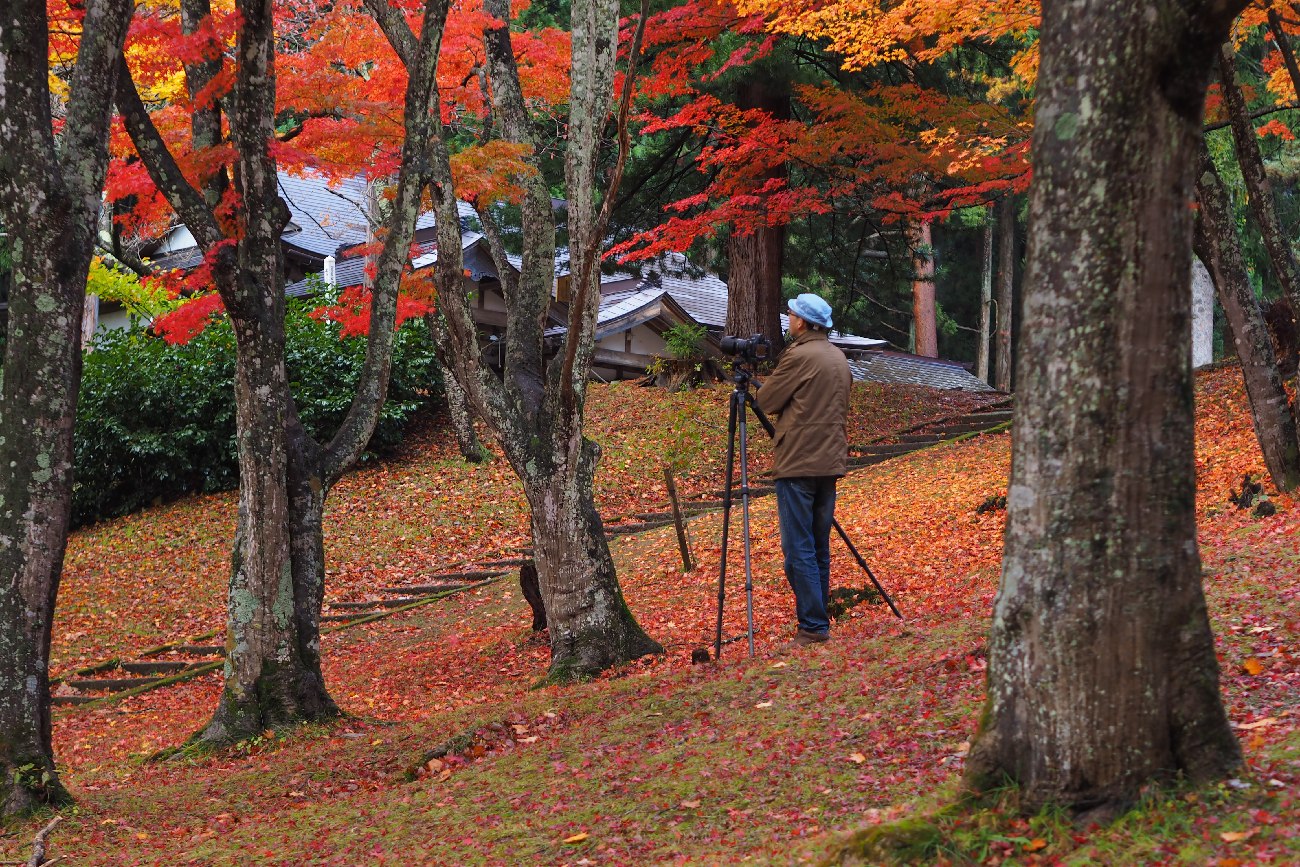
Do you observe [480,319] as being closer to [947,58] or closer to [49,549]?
[947,58]

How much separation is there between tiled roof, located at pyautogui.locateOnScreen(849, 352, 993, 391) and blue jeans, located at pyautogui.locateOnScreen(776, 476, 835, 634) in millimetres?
19660

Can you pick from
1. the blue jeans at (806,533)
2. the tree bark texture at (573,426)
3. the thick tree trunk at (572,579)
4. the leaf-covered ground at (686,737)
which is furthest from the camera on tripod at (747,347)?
the leaf-covered ground at (686,737)

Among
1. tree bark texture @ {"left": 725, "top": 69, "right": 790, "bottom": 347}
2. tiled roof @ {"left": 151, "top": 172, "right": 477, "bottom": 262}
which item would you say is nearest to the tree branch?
tree bark texture @ {"left": 725, "top": 69, "right": 790, "bottom": 347}

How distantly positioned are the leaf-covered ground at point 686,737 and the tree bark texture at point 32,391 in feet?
1.98

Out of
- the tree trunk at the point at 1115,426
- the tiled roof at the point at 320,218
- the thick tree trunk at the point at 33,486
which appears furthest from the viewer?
the tiled roof at the point at 320,218

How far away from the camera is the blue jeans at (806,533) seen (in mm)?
6816

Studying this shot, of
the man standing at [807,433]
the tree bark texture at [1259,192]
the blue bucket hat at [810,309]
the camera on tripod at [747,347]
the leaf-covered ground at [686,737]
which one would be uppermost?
the tree bark texture at [1259,192]

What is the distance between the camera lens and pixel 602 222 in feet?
23.6

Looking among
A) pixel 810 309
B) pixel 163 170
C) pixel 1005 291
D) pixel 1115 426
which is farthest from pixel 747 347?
pixel 1005 291

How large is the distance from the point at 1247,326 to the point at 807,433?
14.5ft

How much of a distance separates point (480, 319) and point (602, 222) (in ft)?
60.2

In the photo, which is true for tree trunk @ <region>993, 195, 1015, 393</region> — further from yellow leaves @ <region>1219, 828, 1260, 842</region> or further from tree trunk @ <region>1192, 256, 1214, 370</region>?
yellow leaves @ <region>1219, 828, 1260, 842</region>

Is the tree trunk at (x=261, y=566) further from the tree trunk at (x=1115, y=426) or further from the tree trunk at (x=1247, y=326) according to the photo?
the tree trunk at (x=1247, y=326)

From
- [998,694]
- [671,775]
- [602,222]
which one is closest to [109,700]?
[602,222]
